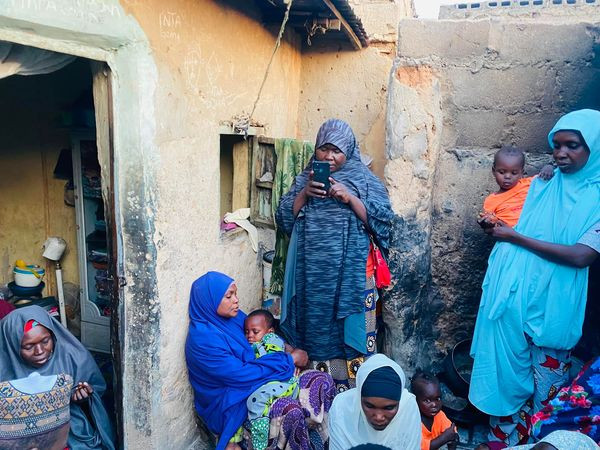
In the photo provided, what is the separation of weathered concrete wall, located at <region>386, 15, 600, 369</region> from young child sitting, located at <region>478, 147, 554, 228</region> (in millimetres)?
374

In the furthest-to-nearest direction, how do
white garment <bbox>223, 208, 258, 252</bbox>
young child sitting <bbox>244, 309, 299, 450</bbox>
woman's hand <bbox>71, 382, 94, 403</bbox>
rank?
white garment <bbox>223, 208, 258, 252</bbox> → young child sitting <bbox>244, 309, 299, 450</bbox> → woman's hand <bbox>71, 382, 94, 403</bbox>

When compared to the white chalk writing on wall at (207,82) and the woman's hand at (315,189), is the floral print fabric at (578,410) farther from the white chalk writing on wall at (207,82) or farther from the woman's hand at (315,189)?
the white chalk writing on wall at (207,82)

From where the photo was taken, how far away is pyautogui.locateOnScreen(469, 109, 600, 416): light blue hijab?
8.80 feet

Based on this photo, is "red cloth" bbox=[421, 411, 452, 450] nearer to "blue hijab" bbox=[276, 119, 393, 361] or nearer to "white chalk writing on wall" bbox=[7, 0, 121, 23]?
"blue hijab" bbox=[276, 119, 393, 361]

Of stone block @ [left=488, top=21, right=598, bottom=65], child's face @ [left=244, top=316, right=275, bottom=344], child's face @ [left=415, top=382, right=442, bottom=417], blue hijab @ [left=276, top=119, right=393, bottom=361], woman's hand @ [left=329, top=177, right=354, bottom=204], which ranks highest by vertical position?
stone block @ [left=488, top=21, right=598, bottom=65]

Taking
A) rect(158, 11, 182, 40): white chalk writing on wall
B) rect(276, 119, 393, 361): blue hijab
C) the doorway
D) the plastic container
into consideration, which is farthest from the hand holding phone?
the plastic container

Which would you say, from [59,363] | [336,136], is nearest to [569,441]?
[336,136]

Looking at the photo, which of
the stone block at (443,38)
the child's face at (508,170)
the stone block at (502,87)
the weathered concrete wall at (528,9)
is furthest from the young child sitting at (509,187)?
the weathered concrete wall at (528,9)

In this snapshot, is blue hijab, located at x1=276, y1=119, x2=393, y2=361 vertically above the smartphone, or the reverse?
the smartphone

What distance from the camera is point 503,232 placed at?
119 inches

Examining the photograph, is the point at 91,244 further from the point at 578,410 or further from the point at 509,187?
the point at 578,410

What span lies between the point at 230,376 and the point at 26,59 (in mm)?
2039

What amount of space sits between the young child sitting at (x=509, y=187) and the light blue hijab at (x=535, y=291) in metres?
0.12

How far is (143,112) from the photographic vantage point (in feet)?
8.36
